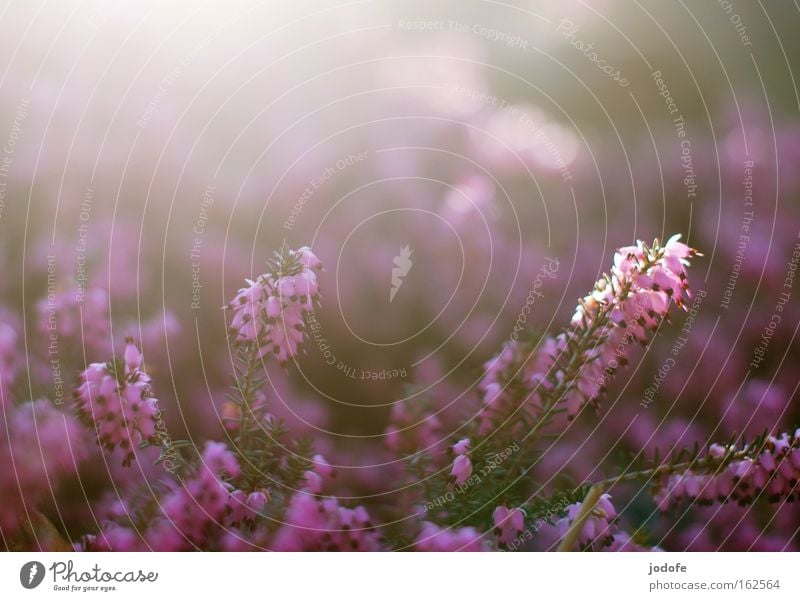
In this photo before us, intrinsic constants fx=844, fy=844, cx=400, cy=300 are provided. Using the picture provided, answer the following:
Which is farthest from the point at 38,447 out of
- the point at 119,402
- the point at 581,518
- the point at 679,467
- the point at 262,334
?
the point at 679,467

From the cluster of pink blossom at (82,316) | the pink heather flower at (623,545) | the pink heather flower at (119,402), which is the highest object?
the cluster of pink blossom at (82,316)

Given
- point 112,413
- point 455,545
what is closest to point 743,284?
point 455,545

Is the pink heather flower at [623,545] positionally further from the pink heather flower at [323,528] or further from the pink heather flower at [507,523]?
the pink heather flower at [323,528]

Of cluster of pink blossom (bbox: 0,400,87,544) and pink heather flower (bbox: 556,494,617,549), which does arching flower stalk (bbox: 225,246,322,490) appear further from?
A: pink heather flower (bbox: 556,494,617,549)

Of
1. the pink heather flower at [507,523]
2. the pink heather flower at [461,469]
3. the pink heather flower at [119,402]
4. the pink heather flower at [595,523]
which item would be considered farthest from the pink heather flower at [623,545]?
the pink heather flower at [119,402]

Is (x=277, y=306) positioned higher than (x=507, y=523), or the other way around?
(x=277, y=306)

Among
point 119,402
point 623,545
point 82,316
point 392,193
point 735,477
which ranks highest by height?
point 392,193

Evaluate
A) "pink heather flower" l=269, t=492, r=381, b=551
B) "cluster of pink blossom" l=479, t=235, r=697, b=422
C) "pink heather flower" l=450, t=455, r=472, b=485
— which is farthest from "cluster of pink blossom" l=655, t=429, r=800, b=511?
"pink heather flower" l=269, t=492, r=381, b=551

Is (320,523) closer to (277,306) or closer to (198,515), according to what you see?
(198,515)
